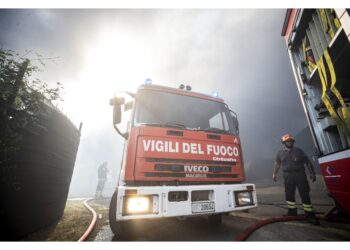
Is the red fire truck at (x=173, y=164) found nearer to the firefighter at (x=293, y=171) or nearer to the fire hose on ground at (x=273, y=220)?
the fire hose on ground at (x=273, y=220)

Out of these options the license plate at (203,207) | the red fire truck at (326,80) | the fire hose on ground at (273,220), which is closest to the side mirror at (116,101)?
the license plate at (203,207)

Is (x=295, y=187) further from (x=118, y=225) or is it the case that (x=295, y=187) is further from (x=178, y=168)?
(x=118, y=225)

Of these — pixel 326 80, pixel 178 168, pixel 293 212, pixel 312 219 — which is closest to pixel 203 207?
pixel 178 168

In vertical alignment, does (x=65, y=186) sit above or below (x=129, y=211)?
above

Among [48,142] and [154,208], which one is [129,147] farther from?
[48,142]

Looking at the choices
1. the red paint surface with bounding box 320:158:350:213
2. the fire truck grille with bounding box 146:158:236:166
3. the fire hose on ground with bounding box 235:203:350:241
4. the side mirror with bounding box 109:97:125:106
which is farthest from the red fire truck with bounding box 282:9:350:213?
the side mirror with bounding box 109:97:125:106

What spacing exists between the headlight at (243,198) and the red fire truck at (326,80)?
1435 millimetres

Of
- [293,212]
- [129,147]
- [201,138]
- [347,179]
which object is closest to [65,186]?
[129,147]

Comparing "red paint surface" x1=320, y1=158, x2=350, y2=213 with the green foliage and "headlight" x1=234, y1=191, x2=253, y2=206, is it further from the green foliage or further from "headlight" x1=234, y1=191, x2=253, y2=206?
the green foliage

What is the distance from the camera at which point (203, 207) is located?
251 centimetres

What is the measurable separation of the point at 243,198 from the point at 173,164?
1222 millimetres

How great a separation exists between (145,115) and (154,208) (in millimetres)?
1445

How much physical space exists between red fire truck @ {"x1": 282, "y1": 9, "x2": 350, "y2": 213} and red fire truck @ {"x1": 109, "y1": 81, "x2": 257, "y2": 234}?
55.2 inches

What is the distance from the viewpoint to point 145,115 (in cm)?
306
